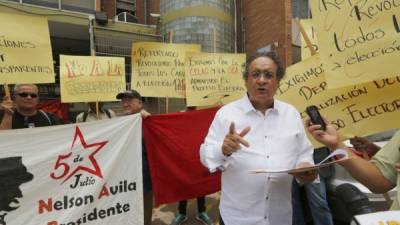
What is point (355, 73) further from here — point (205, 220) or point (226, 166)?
point (205, 220)

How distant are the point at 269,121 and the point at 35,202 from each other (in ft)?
7.40

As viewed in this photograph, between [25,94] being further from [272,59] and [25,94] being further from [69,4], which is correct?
[69,4]

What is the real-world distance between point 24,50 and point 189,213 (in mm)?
3123

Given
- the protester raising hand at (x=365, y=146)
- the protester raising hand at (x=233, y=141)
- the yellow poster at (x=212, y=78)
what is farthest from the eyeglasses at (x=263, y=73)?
the yellow poster at (x=212, y=78)

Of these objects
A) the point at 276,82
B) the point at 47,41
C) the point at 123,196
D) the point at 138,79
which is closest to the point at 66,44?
the point at 138,79

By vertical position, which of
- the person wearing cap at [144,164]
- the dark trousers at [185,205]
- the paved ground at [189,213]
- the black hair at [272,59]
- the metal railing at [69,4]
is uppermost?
the metal railing at [69,4]

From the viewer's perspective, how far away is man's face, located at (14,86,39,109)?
3596 millimetres

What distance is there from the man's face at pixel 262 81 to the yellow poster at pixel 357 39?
0.54 m

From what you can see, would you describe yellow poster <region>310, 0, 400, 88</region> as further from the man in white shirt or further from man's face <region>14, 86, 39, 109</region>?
man's face <region>14, 86, 39, 109</region>

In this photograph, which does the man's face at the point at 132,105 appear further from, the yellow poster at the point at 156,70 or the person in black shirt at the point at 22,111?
the yellow poster at the point at 156,70

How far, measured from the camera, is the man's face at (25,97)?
11.8 ft

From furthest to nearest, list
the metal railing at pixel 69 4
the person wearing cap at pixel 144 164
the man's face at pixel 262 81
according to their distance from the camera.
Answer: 1. the metal railing at pixel 69 4
2. the person wearing cap at pixel 144 164
3. the man's face at pixel 262 81

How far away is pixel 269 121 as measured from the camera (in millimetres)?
2246

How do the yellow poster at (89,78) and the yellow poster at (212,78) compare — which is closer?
the yellow poster at (89,78)
